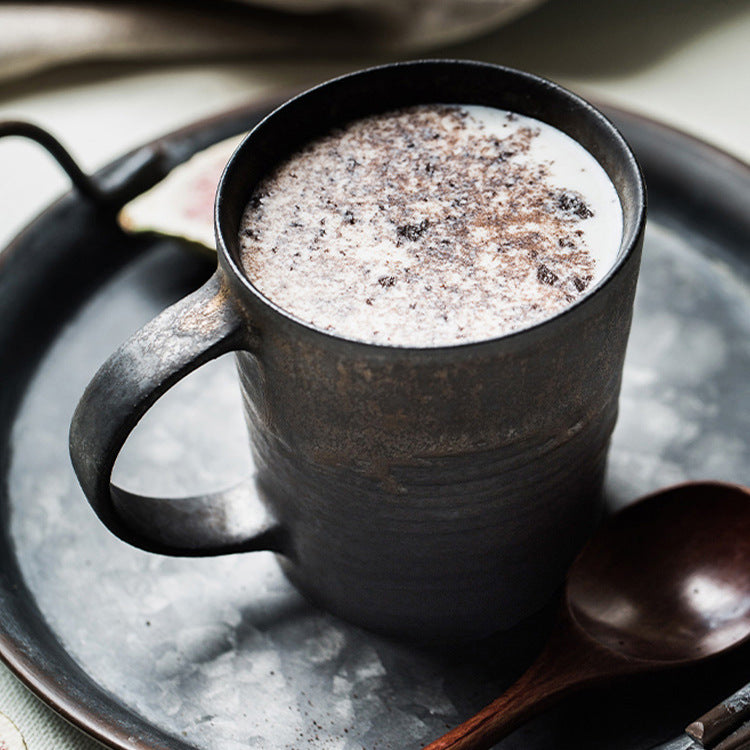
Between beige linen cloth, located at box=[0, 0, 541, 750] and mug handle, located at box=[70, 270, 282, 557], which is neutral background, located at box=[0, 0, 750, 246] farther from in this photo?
mug handle, located at box=[70, 270, 282, 557]

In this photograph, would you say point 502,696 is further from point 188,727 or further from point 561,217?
point 561,217

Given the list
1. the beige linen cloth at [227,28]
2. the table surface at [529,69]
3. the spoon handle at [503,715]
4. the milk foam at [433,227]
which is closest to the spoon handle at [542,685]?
the spoon handle at [503,715]

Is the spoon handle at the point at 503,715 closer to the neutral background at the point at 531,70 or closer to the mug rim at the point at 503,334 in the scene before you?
the mug rim at the point at 503,334

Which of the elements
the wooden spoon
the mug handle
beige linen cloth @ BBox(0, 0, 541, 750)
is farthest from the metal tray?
beige linen cloth @ BBox(0, 0, 541, 750)

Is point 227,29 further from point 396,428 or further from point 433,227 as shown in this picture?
point 396,428

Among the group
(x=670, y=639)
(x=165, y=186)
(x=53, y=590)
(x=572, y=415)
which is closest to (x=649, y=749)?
(x=670, y=639)

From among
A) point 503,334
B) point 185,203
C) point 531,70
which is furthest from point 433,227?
point 531,70
